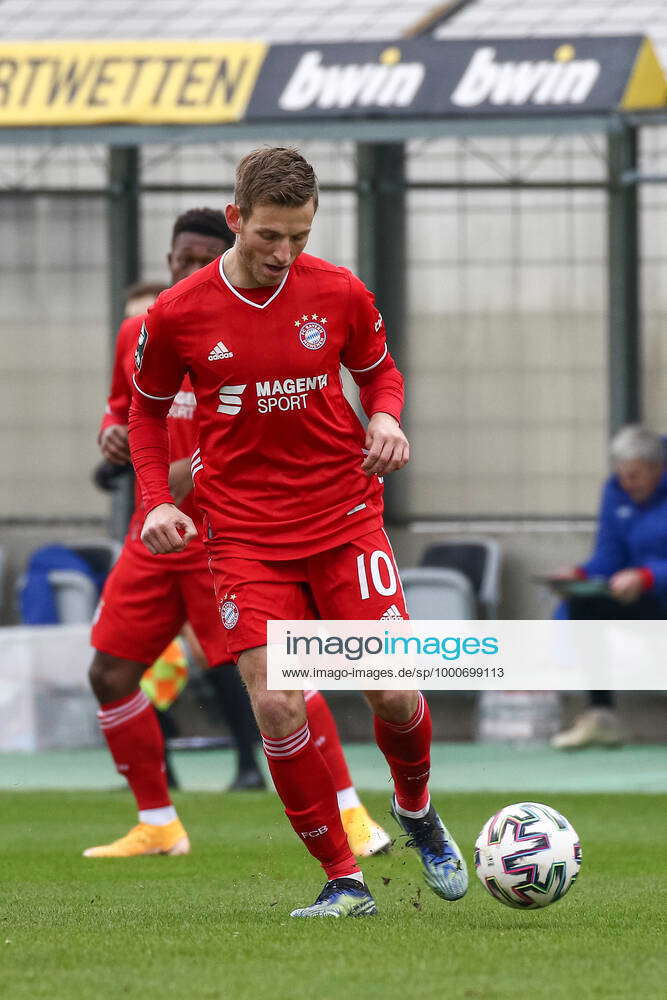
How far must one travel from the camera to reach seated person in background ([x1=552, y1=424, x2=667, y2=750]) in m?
10.6

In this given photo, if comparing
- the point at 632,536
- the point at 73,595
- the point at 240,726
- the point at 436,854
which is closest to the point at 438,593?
the point at 73,595

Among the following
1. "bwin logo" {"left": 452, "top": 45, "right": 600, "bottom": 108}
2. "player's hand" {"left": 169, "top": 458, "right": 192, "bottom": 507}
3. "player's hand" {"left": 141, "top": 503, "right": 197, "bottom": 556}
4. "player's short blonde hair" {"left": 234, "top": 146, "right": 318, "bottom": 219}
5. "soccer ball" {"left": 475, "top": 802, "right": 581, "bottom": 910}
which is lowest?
"soccer ball" {"left": 475, "top": 802, "right": 581, "bottom": 910}

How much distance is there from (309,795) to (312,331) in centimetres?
118

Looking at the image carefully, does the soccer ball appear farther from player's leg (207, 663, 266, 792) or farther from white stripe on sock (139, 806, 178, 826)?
player's leg (207, 663, 266, 792)

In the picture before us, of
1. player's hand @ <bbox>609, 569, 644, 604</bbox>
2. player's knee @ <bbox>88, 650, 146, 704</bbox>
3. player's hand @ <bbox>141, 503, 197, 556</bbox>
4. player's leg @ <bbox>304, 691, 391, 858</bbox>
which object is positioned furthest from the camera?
player's hand @ <bbox>609, 569, 644, 604</bbox>

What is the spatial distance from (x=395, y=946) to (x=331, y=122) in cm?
848

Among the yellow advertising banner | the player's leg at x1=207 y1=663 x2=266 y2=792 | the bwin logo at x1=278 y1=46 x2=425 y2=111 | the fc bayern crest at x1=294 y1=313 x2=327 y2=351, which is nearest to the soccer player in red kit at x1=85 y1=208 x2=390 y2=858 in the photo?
the fc bayern crest at x1=294 y1=313 x2=327 y2=351

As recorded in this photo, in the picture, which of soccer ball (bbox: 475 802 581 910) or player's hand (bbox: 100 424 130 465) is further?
player's hand (bbox: 100 424 130 465)

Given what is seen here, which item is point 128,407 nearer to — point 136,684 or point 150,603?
point 150,603

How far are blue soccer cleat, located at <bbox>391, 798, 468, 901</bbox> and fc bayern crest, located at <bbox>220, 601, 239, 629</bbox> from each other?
2.48 ft

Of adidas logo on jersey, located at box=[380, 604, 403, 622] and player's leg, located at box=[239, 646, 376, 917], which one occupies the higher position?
adidas logo on jersey, located at box=[380, 604, 403, 622]

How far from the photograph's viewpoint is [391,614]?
493 centimetres

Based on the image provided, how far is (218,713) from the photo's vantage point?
1346 cm

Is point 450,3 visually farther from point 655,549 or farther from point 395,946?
point 395,946
